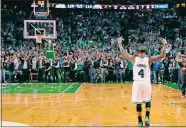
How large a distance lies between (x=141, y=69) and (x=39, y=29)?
594 inches

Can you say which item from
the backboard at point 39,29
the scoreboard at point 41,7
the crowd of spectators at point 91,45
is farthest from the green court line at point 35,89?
the scoreboard at point 41,7

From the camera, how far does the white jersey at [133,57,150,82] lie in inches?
355

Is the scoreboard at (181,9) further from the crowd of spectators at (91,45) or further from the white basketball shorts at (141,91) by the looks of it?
the white basketball shorts at (141,91)

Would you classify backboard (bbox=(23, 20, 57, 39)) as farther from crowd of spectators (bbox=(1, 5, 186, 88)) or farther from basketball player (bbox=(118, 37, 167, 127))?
basketball player (bbox=(118, 37, 167, 127))

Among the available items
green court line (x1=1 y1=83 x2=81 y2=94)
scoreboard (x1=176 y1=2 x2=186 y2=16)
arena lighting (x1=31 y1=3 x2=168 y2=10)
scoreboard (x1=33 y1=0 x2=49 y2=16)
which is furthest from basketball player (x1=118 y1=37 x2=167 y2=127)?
arena lighting (x1=31 y1=3 x2=168 y2=10)

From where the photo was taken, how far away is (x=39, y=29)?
2334 cm

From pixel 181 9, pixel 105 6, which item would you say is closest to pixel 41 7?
pixel 105 6

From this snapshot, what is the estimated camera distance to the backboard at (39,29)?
76.5ft

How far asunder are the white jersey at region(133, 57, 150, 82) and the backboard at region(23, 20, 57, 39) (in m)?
14.7

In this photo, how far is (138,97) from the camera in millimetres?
8977

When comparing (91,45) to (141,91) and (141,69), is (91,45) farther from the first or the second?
(141,91)

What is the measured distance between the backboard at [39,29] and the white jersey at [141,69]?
1467 cm

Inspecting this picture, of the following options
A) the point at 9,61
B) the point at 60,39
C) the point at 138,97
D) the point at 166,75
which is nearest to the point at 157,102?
the point at 138,97

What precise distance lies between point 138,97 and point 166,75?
623 inches
